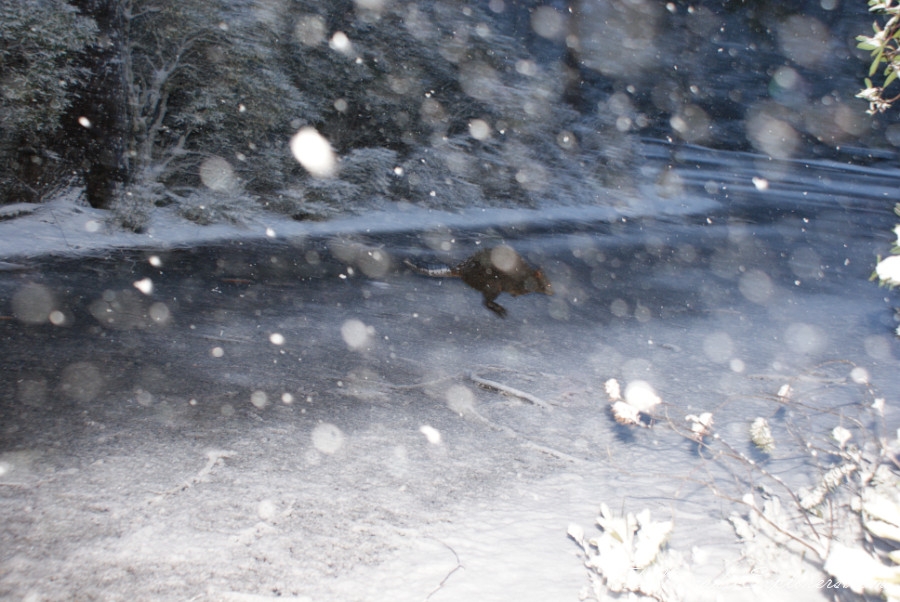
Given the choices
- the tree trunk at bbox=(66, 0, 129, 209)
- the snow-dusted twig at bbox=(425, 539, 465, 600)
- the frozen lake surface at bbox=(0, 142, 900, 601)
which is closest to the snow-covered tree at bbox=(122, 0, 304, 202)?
the tree trunk at bbox=(66, 0, 129, 209)

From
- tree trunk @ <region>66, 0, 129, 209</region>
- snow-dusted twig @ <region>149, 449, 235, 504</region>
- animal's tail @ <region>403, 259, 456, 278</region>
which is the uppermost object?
snow-dusted twig @ <region>149, 449, 235, 504</region>

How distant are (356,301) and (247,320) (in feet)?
3.48

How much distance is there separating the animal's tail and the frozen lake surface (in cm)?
28

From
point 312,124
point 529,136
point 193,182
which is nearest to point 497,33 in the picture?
point 529,136

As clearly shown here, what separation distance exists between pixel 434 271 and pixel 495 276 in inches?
28.5

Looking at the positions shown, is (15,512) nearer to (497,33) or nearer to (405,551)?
(405,551)

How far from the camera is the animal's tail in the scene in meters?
6.38

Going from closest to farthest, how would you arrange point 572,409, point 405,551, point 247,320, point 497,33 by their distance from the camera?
point 405,551
point 572,409
point 247,320
point 497,33

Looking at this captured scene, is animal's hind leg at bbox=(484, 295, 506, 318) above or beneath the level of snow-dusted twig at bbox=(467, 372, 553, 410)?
beneath

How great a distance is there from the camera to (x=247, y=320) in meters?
4.39

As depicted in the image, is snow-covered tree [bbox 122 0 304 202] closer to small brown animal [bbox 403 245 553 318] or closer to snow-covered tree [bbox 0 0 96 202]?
snow-covered tree [bbox 0 0 96 202]

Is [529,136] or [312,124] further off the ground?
[529,136]

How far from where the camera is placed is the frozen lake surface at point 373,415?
81.5 inches

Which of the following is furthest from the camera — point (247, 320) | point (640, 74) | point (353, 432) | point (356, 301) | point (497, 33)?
point (640, 74)
